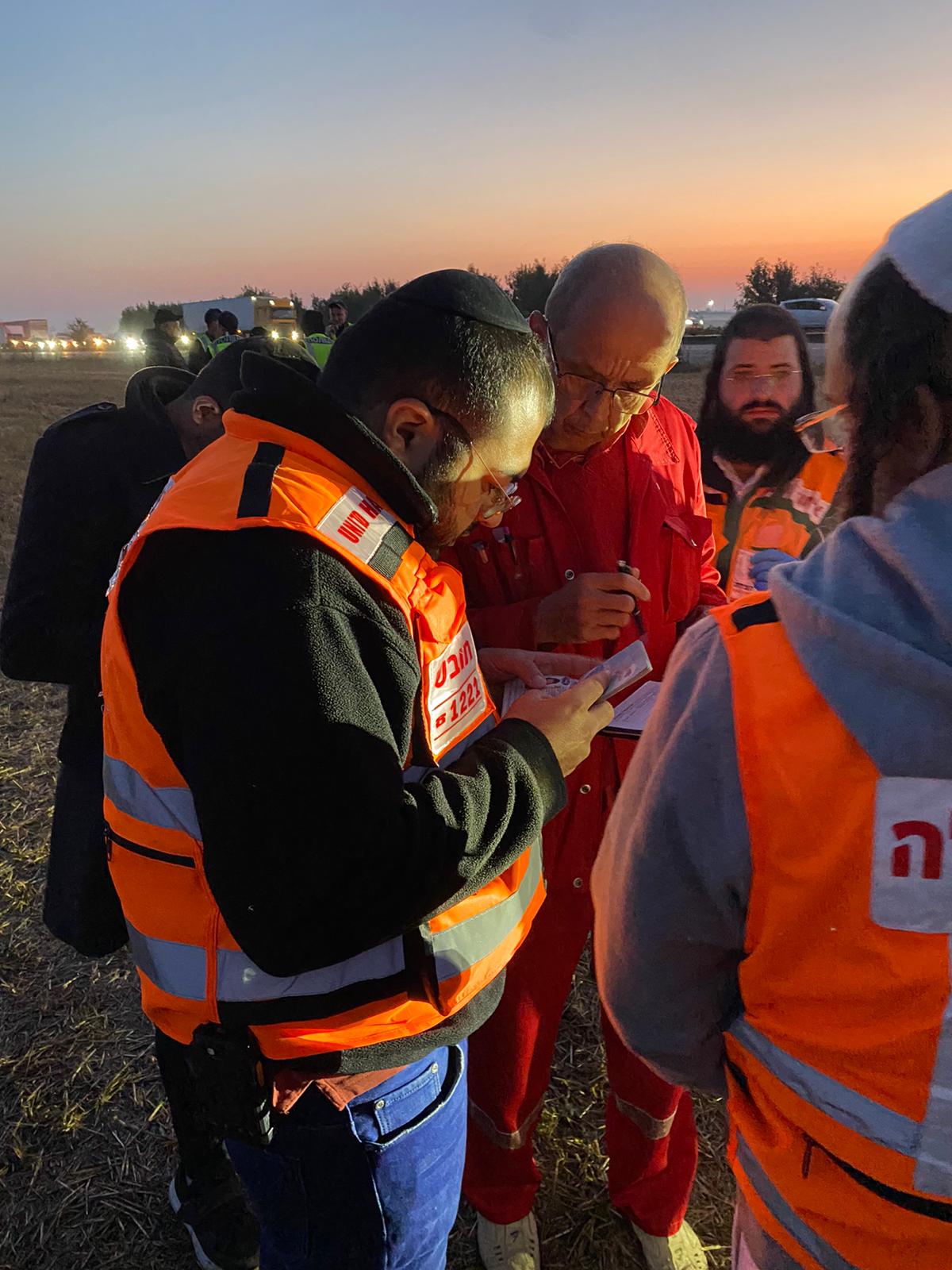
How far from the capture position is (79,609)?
2.05 meters

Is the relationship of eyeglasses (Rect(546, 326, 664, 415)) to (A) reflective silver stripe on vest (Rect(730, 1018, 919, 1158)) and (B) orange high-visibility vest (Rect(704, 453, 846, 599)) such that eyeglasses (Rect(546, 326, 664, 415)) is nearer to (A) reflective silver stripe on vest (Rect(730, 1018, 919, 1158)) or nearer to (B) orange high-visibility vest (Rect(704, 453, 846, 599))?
(B) orange high-visibility vest (Rect(704, 453, 846, 599))

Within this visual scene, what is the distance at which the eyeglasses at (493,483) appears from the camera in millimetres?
1311

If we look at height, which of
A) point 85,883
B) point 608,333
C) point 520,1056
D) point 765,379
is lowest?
point 520,1056

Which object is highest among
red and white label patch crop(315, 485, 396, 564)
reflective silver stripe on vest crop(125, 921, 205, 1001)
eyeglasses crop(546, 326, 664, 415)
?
eyeglasses crop(546, 326, 664, 415)

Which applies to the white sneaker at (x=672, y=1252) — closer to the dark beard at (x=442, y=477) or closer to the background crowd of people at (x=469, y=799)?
the background crowd of people at (x=469, y=799)

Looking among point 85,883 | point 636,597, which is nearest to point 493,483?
point 636,597

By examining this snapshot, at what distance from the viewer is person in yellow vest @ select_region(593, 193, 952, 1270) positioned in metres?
0.81

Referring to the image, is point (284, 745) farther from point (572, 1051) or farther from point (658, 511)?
point (572, 1051)

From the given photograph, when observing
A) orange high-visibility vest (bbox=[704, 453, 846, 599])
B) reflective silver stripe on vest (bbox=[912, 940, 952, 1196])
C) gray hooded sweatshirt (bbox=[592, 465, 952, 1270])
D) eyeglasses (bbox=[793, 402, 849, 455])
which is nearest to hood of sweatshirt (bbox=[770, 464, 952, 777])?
gray hooded sweatshirt (bbox=[592, 465, 952, 1270])

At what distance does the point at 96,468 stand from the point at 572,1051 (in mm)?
2650

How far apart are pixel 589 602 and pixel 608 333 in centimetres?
68

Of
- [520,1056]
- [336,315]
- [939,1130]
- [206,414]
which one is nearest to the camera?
[939,1130]

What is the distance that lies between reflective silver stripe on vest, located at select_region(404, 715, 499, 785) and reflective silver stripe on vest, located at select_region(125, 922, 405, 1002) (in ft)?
0.83

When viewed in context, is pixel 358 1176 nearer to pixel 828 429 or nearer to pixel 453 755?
pixel 453 755
